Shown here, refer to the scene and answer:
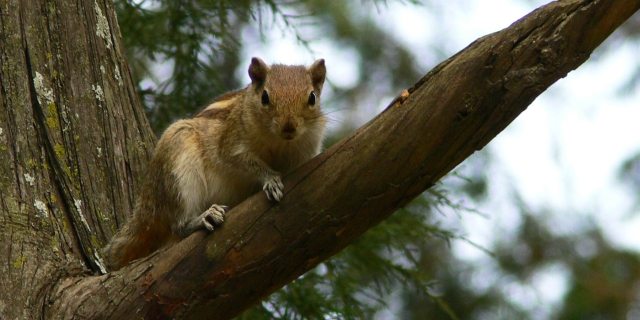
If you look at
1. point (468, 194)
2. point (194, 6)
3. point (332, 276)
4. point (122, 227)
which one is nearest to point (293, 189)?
point (122, 227)

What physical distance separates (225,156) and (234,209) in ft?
2.70

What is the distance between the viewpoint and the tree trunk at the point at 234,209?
3182 millimetres

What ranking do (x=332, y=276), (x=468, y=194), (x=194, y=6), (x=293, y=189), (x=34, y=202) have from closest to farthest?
(x=293, y=189)
(x=34, y=202)
(x=332, y=276)
(x=194, y=6)
(x=468, y=194)

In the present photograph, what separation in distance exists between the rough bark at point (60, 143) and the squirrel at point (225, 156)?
0.23m

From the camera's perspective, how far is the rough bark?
379 cm

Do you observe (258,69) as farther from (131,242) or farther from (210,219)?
(131,242)

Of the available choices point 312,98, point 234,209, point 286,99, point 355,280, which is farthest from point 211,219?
point 355,280

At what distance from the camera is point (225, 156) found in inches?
179

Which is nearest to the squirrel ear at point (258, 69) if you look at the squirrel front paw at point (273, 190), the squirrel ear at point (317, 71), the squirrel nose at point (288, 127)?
the squirrel ear at point (317, 71)

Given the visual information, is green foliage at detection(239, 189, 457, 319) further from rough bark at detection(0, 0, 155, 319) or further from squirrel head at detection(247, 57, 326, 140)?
rough bark at detection(0, 0, 155, 319)

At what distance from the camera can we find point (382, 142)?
338cm

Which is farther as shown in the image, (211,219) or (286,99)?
(286,99)

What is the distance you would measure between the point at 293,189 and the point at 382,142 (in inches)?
21.0

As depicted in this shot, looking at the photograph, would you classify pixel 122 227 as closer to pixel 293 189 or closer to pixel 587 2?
pixel 293 189
